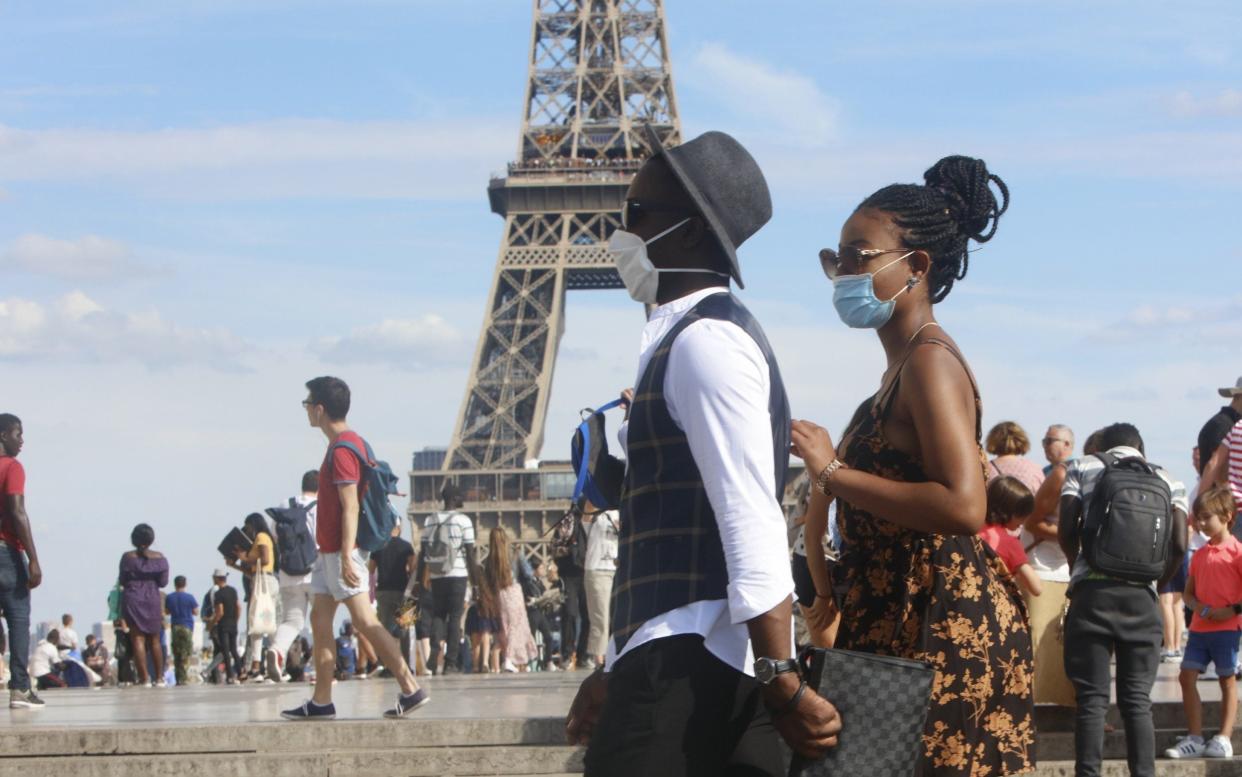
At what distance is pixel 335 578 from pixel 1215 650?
3.82 meters

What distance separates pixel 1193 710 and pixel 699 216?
4.76 meters

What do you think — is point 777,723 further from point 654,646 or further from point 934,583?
point 934,583

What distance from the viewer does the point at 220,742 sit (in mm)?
7805

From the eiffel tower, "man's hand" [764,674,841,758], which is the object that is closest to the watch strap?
"man's hand" [764,674,841,758]

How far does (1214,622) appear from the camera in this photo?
23.9 feet

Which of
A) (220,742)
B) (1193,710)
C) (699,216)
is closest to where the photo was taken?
(699,216)

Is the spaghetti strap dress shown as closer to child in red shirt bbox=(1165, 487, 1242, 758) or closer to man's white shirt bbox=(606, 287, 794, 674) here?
man's white shirt bbox=(606, 287, 794, 674)

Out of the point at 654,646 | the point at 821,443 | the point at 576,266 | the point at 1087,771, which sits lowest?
the point at 1087,771

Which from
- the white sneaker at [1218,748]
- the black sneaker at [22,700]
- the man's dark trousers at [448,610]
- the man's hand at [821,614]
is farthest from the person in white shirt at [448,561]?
the man's hand at [821,614]

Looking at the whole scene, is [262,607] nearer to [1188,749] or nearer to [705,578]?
[1188,749]

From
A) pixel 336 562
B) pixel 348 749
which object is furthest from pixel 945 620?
pixel 336 562

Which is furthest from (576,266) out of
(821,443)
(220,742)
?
(821,443)

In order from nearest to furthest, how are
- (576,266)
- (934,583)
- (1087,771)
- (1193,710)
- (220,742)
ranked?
(934,583) < (1087,771) < (1193,710) < (220,742) < (576,266)

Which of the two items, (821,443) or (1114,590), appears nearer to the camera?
(821,443)
